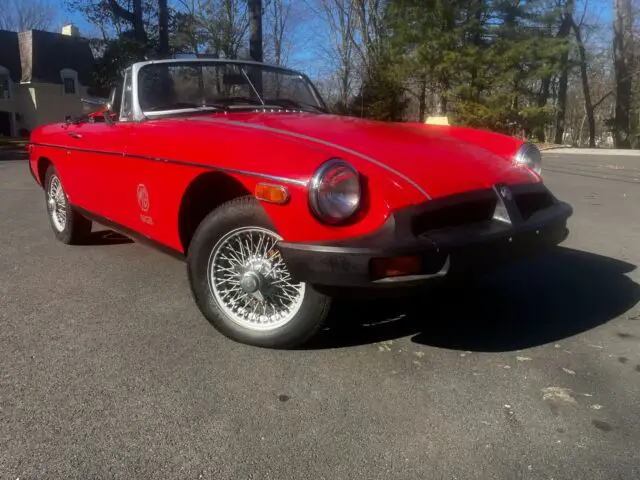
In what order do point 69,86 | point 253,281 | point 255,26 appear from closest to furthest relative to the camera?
point 253,281 → point 255,26 → point 69,86

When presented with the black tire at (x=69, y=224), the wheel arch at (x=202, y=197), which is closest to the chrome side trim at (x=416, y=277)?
the wheel arch at (x=202, y=197)

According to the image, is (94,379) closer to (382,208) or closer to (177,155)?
(177,155)

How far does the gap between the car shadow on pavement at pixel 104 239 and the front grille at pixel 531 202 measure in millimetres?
3544

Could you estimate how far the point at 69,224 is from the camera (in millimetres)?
4859

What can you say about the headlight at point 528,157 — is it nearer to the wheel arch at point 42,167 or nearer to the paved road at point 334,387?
the paved road at point 334,387

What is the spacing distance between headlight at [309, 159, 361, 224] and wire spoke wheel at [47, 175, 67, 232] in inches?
130

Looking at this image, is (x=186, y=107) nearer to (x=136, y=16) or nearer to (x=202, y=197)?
(x=202, y=197)

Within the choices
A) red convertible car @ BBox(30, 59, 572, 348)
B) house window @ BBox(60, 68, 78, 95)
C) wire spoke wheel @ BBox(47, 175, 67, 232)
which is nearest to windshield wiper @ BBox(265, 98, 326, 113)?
red convertible car @ BBox(30, 59, 572, 348)

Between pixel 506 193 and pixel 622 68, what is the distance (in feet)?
109

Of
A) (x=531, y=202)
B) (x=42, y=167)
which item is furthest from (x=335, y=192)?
(x=42, y=167)

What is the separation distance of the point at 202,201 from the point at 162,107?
1.01 meters

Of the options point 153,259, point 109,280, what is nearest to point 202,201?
point 109,280

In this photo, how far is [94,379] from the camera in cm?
250

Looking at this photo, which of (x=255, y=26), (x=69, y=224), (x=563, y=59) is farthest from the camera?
(x=563, y=59)
